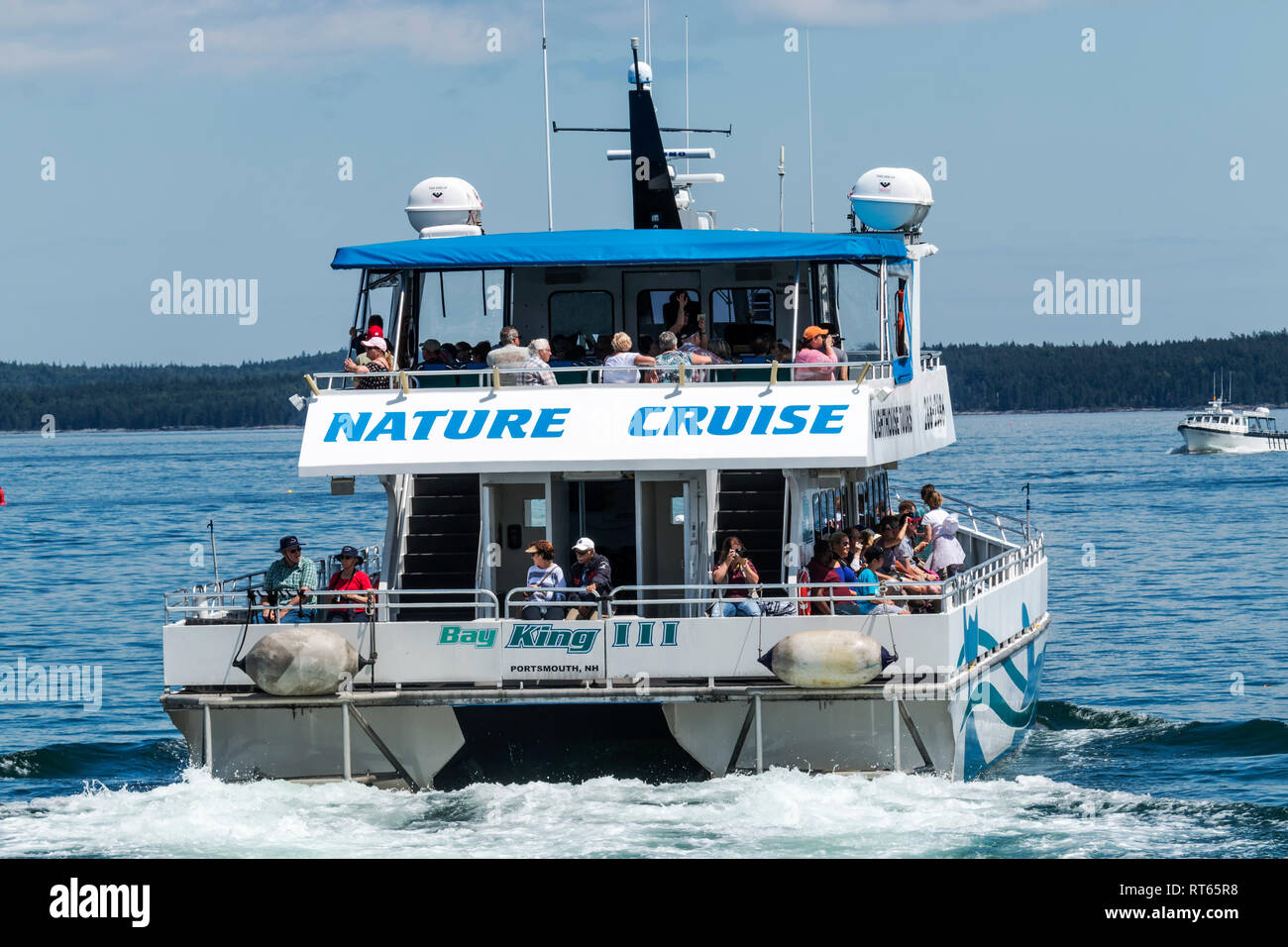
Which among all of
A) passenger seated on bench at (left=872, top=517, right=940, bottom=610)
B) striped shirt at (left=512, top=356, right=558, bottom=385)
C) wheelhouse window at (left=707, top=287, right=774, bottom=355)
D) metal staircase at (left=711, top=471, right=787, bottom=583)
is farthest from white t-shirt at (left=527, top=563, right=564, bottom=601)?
wheelhouse window at (left=707, top=287, right=774, bottom=355)

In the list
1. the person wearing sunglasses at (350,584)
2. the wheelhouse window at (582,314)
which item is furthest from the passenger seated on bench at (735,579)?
the wheelhouse window at (582,314)

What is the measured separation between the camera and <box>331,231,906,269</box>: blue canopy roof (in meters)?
15.7

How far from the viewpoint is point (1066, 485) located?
74.2 metres

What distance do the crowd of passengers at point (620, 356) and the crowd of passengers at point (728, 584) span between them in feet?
5.08

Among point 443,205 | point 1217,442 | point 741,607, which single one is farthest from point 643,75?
point 1217,442

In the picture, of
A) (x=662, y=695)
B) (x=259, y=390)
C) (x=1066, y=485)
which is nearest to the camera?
(x=662, y=695)

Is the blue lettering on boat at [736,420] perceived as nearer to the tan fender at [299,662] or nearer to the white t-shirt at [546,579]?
the white t-shirt at [546,579]

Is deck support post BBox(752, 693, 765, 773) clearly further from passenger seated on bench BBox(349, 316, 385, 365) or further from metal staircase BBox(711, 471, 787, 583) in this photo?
passenger seated on bench BBox(349, 316, 385, 365)

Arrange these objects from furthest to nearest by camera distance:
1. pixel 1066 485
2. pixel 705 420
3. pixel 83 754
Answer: pixel 1066 485 → pixel 83 754 → pixel 705 420

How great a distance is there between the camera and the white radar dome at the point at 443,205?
19.0 meters

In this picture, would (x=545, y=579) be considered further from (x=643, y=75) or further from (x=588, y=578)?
(x=643, y=75)
